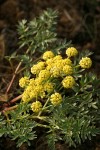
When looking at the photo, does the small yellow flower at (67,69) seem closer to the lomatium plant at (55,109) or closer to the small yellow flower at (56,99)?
the lomatium plant at (55,109)

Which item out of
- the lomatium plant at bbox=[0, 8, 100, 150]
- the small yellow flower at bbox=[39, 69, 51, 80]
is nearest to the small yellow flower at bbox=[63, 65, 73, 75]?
the lomatium plant at bbox=[0, 8, 100, 150]

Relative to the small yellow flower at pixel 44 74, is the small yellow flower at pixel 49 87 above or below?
below

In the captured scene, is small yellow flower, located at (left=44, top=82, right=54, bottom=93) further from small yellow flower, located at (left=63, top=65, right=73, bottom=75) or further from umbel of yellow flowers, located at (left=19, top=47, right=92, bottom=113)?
small yellow flower, located at (left=63, top=65, right=73, bottom=75)

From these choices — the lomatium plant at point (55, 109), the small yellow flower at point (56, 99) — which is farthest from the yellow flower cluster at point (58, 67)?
the small yellow flower at point (56, 99)

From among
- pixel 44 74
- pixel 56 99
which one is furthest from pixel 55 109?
pixel 44 74

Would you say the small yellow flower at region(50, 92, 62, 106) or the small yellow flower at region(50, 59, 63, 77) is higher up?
the small yellow flower at region(50, 59, 63, 77)

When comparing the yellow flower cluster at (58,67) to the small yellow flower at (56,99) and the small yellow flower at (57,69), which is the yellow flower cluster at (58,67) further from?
the small yellow flower at (56,99)

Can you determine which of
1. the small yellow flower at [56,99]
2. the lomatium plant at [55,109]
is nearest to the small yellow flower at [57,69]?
the lomatium plant at [55,109]

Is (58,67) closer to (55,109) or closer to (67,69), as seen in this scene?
(67,69)

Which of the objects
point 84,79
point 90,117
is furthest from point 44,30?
point 90,117

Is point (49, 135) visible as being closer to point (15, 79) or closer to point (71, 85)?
point (71, 85)

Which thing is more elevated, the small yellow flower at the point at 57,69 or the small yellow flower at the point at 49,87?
the small yellow flower at the point at 57,69
